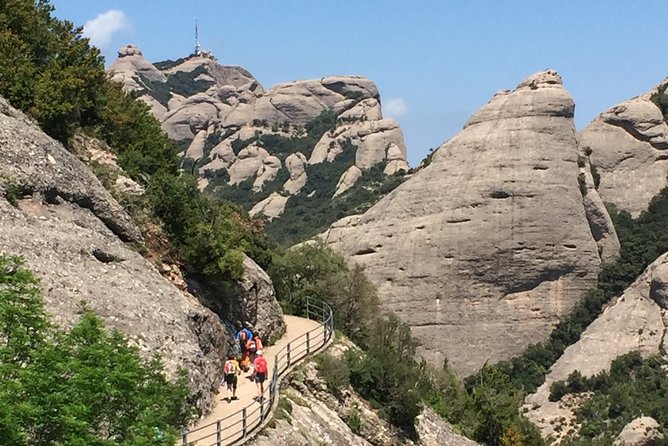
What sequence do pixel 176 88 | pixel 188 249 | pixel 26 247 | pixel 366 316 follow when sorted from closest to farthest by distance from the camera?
pixel 26 247, pixel 188 249, pixel 366 316, pixel 176 88

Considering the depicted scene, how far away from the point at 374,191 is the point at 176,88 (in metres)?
92.4

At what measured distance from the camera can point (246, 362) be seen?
30.0 meters

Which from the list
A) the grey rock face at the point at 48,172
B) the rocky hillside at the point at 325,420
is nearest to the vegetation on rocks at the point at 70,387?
the rocky hillside at the point at 325,420

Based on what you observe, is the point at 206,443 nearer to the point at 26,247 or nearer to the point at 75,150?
the point at 26,247

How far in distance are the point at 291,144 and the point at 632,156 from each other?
76.9 meters

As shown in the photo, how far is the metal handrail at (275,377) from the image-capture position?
75.5 feet

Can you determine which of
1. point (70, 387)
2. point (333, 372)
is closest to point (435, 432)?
point (333, 372)

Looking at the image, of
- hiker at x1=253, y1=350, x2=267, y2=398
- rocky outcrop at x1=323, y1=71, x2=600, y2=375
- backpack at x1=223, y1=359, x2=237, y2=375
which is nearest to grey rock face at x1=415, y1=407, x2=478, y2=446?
hiker at x1=253, y1=350, x2=267, y2=398

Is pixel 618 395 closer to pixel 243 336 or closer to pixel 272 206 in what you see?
pixel 243 336

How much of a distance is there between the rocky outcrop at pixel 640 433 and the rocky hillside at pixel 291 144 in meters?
52.6

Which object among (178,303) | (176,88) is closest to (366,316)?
(178,303)

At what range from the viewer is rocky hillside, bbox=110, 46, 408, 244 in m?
128

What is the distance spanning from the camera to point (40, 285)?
23375 mm

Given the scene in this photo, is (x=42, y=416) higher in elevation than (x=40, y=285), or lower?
lower
